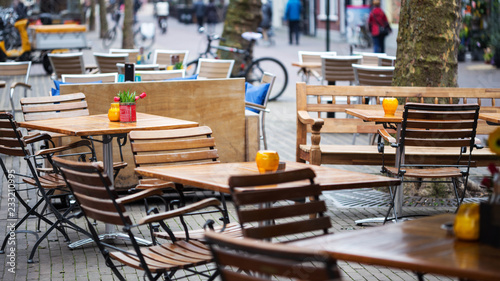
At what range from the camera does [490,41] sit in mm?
8961

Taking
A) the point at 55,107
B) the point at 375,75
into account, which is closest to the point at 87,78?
the point at 55,107

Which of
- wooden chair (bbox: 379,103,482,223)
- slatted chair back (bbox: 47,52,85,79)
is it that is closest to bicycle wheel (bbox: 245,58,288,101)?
slatted chair back (bbox: 47,52,85,79)

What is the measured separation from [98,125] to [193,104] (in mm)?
1700

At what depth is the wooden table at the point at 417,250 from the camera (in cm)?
269

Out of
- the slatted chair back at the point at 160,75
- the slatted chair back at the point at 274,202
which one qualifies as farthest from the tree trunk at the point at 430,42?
the slatted chair back at the point at 274,202

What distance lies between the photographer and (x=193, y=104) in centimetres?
785

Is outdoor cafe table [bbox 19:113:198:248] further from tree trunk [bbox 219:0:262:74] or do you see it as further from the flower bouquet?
tree trunk [bbox 219:0:262:74]

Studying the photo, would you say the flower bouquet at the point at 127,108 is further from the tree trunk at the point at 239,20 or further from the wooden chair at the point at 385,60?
the tree trunk at the point at 239,20

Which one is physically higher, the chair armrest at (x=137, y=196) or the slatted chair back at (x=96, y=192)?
the slatted chair back at (x=96, y=192)

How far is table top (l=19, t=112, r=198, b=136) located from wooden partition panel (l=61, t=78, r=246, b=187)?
2.57 ft

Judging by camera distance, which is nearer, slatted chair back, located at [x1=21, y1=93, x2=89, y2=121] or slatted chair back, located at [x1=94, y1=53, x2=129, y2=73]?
slatted chair back, located at [x1=21, y1=93, x2=89, y2=121]

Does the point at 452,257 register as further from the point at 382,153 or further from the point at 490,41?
the point at 490,41

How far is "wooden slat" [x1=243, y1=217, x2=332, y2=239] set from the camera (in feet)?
11.8

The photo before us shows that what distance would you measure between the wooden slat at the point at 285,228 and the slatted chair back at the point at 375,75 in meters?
6.99
